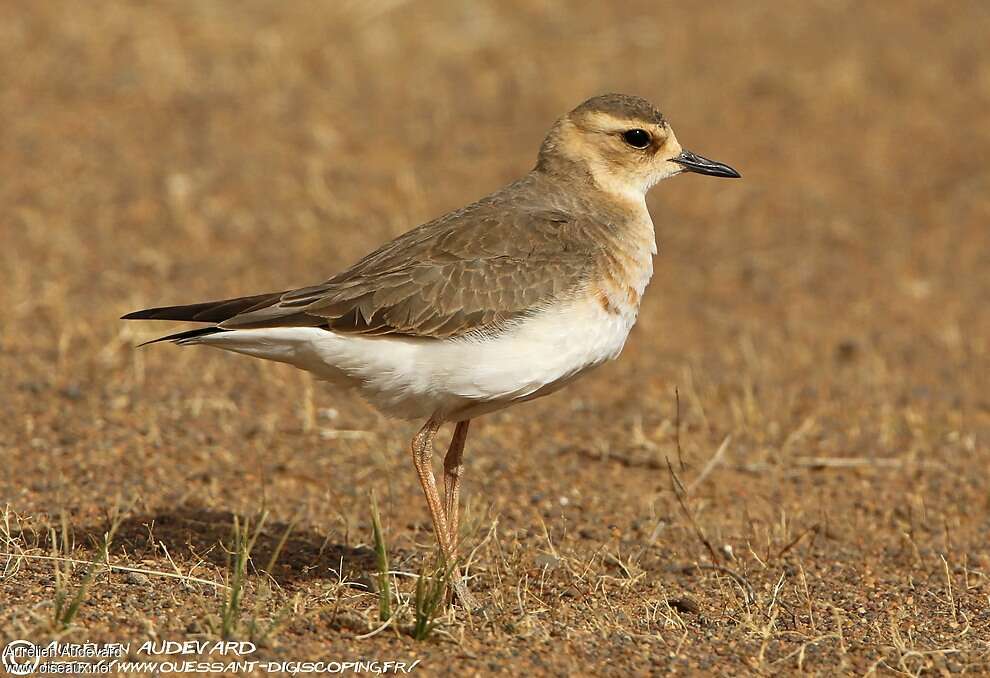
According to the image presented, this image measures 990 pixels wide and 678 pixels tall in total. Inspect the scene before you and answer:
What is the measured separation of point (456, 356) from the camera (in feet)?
18.1

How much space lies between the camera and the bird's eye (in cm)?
652

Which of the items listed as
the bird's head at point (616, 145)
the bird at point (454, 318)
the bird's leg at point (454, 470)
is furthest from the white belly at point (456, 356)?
the bird's head at point (616, 145)

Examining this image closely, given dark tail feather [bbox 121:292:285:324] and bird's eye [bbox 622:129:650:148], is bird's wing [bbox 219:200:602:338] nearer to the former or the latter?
dark tail feather [bbox 121:292:285:324]

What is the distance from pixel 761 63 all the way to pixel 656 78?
46.8 inches

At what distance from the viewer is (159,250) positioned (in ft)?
34.2

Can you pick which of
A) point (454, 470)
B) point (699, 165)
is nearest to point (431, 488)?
point (454, 470)

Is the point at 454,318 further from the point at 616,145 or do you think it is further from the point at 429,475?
the point at 616,145

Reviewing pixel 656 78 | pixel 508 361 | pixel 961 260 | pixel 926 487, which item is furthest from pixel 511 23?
pixel 508 361

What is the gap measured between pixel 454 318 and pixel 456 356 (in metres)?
0.17

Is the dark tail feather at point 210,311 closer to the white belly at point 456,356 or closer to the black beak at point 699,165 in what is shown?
the white belly at point 456,356

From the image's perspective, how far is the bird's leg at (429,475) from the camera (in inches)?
226

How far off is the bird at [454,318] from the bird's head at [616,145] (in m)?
0.51

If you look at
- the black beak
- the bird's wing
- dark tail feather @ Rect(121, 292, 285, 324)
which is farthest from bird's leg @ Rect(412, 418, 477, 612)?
the black beak

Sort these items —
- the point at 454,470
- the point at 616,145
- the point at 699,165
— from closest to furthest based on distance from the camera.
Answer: the point at 454,470, the point at 616,145, the point at 699,165
